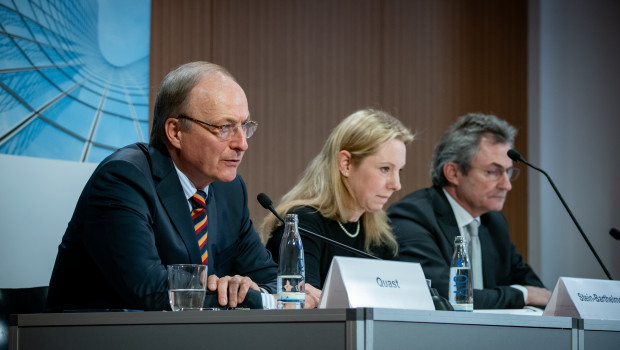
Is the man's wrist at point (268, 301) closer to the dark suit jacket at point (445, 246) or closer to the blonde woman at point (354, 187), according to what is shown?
the blonde woman at point (354, 187)

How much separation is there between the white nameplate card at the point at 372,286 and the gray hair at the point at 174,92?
0.94 meters

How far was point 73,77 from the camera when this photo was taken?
11.2 feet

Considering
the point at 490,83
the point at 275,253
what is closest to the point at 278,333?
the point at 275,253

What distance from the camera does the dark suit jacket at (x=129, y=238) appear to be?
6.01ft

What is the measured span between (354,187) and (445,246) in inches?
20.5

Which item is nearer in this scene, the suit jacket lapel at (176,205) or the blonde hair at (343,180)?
the suit jacket lapel at (176,205)

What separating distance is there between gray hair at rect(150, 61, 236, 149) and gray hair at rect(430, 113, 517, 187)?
1.64m

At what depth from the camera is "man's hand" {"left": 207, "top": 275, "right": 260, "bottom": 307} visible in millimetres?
1770

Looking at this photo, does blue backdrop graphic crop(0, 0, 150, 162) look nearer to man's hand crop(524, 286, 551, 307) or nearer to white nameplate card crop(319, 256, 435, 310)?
man's hand crop(524, 286, 551, 307)

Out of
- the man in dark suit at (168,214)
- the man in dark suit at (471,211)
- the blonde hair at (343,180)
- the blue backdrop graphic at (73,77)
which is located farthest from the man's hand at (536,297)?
the blue backdrop graphic at (73,77)

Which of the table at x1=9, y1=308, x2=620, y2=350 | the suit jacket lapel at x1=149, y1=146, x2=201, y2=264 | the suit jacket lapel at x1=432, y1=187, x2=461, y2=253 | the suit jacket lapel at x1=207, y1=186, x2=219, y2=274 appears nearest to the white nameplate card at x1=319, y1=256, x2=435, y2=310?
the table at x1=9, y1=308, x2=620, y2=350

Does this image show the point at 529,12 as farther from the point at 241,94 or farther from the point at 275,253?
the point at 241,94

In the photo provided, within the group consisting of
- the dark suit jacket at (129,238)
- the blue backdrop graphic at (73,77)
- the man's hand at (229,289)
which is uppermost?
the blue backdrop graphic at (73,77)

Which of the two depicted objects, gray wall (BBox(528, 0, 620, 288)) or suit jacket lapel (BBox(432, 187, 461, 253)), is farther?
gray wall (BBox(528, 0, 620, 288))
